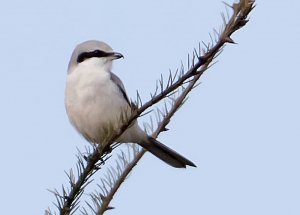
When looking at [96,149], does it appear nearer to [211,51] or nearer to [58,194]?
[58,194]

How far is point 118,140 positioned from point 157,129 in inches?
7.6

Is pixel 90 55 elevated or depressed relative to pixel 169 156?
elevated

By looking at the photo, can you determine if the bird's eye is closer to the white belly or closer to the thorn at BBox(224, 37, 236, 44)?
the white belly

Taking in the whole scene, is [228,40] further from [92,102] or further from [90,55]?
[90,55]

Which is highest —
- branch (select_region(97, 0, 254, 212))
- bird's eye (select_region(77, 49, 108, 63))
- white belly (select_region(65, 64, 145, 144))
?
branch (select_region(97, 0, 254, 212))

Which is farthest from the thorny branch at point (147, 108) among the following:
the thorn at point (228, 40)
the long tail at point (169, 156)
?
the long tail at point (169, 156)

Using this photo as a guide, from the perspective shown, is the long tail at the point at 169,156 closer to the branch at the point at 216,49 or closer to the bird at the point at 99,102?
the bird at the point at 99,102

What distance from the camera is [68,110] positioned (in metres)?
3.18

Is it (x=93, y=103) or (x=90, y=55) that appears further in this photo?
(x=90, y=55)

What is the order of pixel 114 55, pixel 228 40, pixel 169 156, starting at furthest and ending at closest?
pixel 114 55 → pixel 169 156 → pixel 228 40

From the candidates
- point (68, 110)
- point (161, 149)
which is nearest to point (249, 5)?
point (161, 149)

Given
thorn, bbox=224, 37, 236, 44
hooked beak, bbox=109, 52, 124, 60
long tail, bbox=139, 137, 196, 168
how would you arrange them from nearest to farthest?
thorn, bbox=224, 37, 236, 44, long tail, bbox=139, 137, 196, 168, hooked beak, bbox=109, 52, 124, 60

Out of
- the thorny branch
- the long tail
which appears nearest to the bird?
the long tail

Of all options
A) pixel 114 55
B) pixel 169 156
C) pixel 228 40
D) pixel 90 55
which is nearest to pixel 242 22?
pixel 228 40
